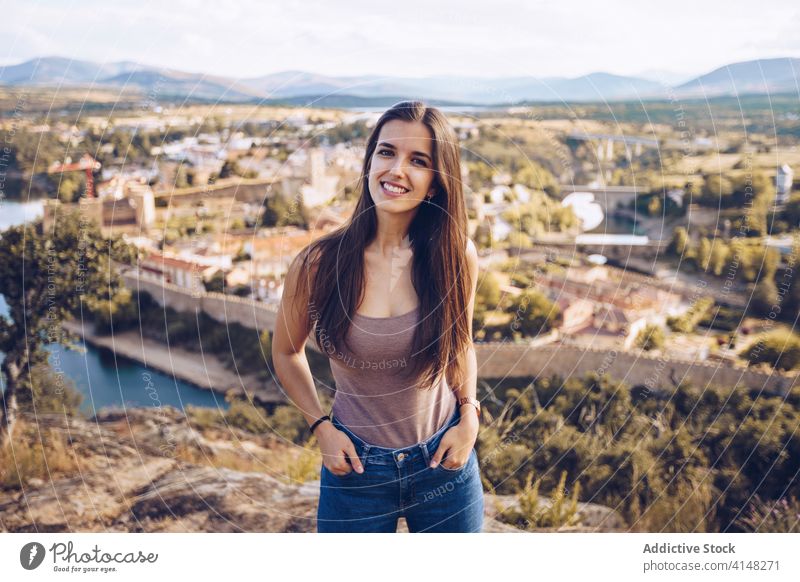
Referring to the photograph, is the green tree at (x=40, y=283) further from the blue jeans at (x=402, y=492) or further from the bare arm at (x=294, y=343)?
the blue jeans at (x=402, y=492)

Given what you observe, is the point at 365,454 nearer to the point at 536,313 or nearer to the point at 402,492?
the point at 402,492

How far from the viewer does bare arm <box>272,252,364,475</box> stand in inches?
54.7

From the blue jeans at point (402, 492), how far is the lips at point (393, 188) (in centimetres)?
47

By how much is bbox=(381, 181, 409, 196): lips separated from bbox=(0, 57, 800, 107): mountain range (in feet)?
2.37

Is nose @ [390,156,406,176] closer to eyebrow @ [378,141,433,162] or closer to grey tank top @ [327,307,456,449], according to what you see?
eyebrow @ [378,141,433,162]

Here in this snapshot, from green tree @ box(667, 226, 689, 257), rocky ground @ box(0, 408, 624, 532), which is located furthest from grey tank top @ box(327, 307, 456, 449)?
green tree @ box(667, 226, 689, 257)

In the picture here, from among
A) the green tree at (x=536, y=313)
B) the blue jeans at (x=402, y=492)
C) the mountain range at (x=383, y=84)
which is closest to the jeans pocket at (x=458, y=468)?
the blue jeans at (x=402, y=492)

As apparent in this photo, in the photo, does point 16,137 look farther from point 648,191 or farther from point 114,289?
point 648,191

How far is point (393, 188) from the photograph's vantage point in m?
1.41

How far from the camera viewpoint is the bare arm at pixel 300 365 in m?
1.39

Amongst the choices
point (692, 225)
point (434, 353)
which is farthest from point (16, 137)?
point (692, 225)

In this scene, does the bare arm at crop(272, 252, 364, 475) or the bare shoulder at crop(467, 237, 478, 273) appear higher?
the bare shoulder at crop(467, 237, 478, 273)

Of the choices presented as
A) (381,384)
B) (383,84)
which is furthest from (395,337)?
(383,84)
